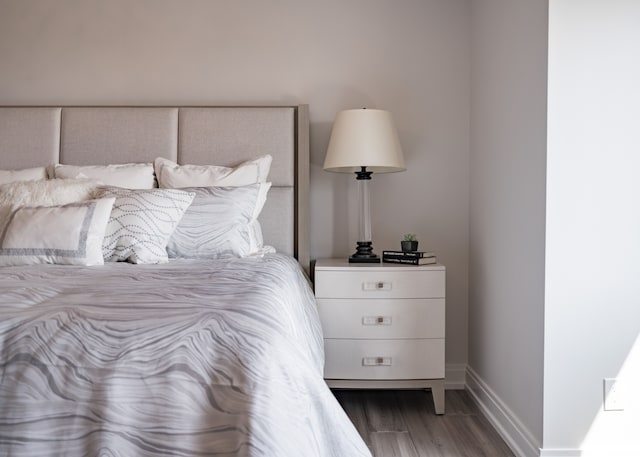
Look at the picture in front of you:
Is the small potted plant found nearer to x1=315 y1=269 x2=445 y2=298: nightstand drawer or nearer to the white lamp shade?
x1=315 y1=269 x2=445 y2=298: nightstand drawer

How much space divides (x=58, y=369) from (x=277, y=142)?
6.38ft

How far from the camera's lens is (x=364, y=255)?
2.77 metres

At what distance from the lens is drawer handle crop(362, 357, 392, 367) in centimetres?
259

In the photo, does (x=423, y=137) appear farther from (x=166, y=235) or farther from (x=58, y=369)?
(x=58, y=369)

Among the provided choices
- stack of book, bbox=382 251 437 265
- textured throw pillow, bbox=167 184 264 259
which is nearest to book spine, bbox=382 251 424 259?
stack of book, bbox=382 251 437 265

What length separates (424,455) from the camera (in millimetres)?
2145

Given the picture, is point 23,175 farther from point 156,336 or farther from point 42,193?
point 156,336

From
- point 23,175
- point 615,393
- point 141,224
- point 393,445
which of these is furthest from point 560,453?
point 23,175

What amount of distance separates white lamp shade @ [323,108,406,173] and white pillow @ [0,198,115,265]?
1.14m

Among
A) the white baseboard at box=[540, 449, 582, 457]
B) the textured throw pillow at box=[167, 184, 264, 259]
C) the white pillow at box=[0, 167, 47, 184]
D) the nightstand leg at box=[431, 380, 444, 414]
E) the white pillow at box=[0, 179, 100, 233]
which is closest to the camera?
the white baseboard at box=[540, 449, 582, 457]

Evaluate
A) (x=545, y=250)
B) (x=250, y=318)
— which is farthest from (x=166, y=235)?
(x=545, y=250)

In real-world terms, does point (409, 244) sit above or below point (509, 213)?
below

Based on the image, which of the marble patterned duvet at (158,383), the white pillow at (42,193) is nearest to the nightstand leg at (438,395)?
the marble patterned duvet at (158,383)

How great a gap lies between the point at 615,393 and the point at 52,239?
205cm
